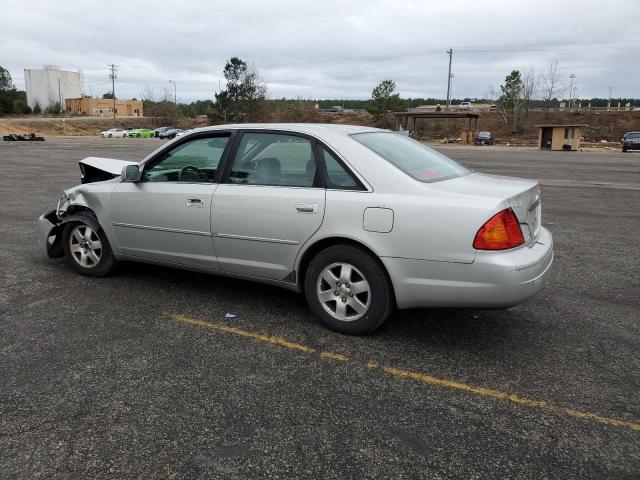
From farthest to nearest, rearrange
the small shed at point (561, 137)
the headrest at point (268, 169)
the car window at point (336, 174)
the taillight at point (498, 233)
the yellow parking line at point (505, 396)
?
the small shed at point (561, 137) → the headrest at point (268, 169) → the car window at point (336, 174) → the taillight at point (498, 233) → the yellow parking line at point (505, 396)

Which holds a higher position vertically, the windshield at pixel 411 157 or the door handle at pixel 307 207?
the windshield at pixel 411 157

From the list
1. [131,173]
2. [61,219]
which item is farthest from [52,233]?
[131,173]

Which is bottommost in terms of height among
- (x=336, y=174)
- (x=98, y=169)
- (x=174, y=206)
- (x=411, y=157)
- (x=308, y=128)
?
(x=174, y=206)

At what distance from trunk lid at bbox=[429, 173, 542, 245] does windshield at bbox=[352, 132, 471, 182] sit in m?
0.16

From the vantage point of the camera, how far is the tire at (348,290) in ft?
12.3

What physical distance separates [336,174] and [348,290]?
34.3 inches

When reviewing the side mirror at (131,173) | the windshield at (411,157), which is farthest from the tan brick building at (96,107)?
the windshield at (411,157)

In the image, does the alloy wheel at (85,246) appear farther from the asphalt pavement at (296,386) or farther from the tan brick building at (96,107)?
the tan brick building at (96,107)

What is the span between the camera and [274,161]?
4.28m

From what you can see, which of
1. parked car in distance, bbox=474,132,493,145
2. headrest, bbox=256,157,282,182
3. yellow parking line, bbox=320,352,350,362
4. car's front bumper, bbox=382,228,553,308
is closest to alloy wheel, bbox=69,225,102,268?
headrest, bbox=256,157,282,182

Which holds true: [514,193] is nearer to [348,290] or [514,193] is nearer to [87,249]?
[348,290]

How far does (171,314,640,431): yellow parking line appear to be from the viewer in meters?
2.94

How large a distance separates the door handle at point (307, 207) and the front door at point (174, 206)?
873 mm

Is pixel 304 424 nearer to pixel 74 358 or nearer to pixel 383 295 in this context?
pixel 383 295
